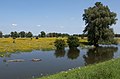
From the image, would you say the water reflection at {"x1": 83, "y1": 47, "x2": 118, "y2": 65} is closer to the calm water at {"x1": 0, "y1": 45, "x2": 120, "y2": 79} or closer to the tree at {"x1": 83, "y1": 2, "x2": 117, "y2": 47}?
the calm water at {"x1": 0, "y1": 45, "x2": 120, "y2": 79}

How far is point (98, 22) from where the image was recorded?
80438 mm

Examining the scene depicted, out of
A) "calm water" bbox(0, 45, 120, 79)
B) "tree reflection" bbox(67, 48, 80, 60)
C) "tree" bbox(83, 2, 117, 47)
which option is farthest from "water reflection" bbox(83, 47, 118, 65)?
"tree" bbox(83, 2, 117, 47)

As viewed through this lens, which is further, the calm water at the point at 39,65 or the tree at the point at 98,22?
the tree at the point at 98,22

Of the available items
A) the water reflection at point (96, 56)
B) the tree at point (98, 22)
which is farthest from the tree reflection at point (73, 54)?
the tree at point (98, 22)

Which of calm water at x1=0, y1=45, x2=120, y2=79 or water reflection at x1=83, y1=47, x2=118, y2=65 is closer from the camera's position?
calm water at x1=0, y1=45, x2=120, y2=79

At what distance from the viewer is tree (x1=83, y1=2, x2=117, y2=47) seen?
264 feet

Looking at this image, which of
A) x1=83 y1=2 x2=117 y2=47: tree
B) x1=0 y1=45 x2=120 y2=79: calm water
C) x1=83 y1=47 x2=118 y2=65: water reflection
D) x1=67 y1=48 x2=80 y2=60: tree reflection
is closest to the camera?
x1=0 y1=45 x2=120 y2=79: calm water

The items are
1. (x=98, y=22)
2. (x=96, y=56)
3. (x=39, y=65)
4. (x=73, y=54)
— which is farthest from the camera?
(x=98, y=22)

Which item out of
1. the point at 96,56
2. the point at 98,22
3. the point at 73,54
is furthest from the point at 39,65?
the point at 98,22

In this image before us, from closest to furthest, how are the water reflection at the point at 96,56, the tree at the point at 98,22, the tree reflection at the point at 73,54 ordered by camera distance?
the water reflection at the point at 96,56 → the tree reflection at the point at 73,54 → the tree at the point at 98,22

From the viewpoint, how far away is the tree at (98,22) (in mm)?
80438

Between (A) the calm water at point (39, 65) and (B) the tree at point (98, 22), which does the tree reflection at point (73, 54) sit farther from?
(B) the tree at point (98, 22)

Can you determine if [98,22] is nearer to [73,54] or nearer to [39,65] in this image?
[73,54]

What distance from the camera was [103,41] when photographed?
8138cm
